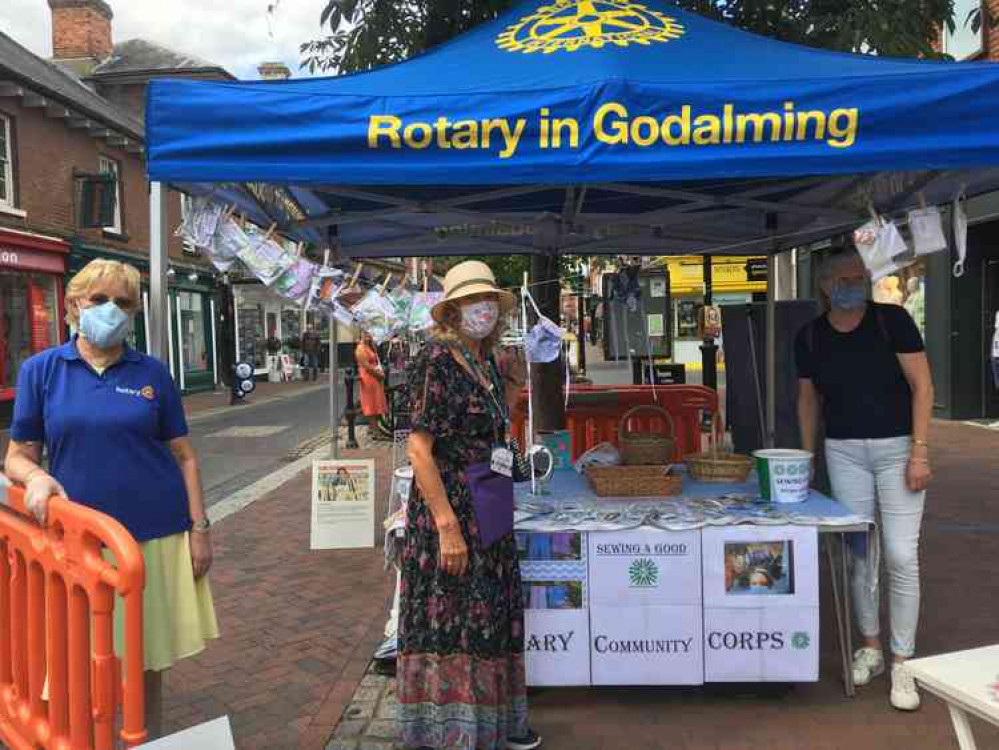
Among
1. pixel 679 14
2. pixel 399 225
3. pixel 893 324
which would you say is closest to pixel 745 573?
pixel 893 324

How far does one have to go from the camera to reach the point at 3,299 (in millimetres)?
14531

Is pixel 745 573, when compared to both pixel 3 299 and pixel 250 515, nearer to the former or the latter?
pixel 250 515

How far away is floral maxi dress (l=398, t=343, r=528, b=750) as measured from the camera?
2840mm

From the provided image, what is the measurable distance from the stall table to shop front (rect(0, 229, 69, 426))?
14025 millimetres

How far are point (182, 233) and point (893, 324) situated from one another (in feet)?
9.76

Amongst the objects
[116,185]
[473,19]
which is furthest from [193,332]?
[473,19]

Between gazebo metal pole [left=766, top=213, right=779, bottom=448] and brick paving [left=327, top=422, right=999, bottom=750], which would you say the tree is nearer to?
gazebo metal pole [left=766, top=213, right=779, bottom=448]

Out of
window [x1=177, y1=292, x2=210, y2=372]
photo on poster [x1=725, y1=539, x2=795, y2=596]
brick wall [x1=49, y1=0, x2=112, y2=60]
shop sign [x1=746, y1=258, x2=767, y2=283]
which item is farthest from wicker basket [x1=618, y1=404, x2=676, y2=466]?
brick wall [x1=49, y1=0, x2=112, y2=60]

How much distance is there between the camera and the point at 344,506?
18.8 ft

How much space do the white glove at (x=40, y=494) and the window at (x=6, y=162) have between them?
15.0 m

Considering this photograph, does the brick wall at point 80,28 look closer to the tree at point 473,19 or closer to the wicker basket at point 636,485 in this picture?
the tree at point 473,19

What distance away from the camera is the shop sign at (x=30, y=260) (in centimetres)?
1427

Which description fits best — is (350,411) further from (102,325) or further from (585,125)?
(102,325)

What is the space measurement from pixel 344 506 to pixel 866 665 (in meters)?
3.45
